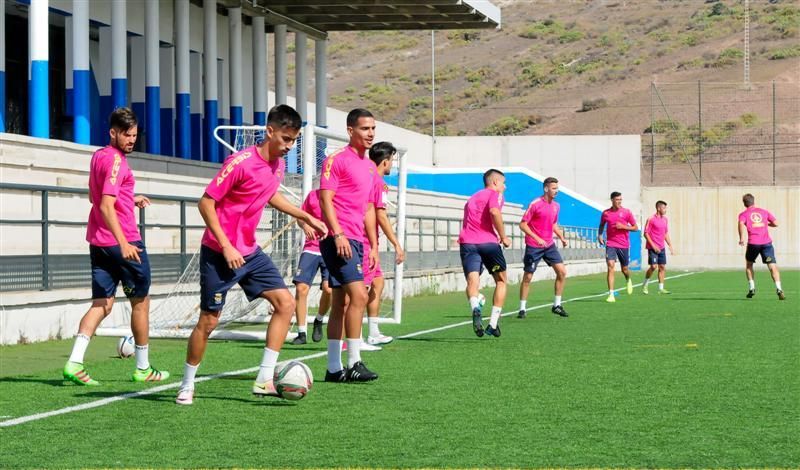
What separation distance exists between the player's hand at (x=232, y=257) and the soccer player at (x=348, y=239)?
153cm

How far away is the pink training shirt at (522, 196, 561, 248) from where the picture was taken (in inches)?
764

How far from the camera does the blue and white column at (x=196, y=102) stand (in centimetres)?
3597

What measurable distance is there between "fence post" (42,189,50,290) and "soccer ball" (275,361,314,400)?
6753 millimetres

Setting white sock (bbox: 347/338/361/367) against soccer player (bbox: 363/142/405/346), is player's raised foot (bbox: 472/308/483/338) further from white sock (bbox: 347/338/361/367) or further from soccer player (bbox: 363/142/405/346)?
white sock (bbox: 347/338/361/367)

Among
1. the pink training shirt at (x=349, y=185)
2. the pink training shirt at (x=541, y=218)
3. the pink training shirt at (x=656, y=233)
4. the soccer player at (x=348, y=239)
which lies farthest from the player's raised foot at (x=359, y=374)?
the pink training shirt at (x=656, y=233)

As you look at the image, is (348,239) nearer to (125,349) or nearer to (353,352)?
(353,352)

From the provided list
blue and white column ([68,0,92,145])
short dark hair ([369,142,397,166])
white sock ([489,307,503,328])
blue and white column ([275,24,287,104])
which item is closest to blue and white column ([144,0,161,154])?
blue and white column ([68,0,92,145])

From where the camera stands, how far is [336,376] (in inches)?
411

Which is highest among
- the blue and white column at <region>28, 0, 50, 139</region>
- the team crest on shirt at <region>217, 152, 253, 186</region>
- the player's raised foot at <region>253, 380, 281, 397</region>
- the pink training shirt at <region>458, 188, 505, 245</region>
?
the blue and white column at <region>28, 0, 50, 139</region>

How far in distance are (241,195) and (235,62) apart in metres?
27.7

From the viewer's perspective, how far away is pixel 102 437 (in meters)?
7.57

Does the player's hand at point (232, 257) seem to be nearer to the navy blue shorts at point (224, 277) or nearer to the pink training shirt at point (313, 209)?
the navy blue shorts at point (224, 277)

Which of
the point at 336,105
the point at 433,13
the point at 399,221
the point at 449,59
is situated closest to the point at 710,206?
the point at 433,13

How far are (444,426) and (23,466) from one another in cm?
245
